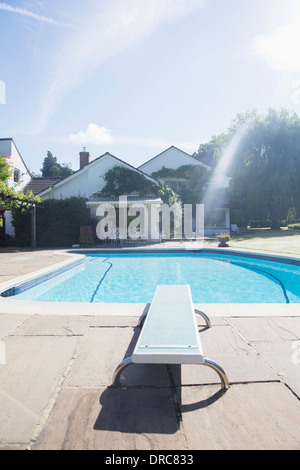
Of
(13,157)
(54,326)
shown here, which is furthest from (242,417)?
(13,157)

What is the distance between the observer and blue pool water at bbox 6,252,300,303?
339 inches

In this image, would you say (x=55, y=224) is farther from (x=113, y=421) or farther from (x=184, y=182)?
(x=113, y=421)

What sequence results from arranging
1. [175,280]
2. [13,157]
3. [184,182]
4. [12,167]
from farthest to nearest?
1. [184,182]
2. [13,157]
3. [12,167]
4. [175,280]

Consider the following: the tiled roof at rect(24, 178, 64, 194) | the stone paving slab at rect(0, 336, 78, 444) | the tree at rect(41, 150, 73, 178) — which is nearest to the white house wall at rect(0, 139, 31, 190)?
the tiled roof at rect(24, 178, 64, 194)

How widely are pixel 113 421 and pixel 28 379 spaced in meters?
1.25

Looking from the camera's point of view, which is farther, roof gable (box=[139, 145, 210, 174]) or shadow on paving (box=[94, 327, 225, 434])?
roof gable (box=[139, 145, 210, 174])

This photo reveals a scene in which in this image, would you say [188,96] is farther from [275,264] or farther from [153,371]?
[153,371]

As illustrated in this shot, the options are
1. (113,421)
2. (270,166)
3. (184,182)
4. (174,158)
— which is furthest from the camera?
(174,158)

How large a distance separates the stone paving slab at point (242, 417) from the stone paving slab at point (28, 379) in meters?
1.37

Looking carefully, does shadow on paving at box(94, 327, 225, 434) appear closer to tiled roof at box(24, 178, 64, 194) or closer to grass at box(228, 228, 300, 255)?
grass at box(228, 228, 300, 255)

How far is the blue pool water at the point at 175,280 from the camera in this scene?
28.2 feet

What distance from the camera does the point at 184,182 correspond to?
1312 inches

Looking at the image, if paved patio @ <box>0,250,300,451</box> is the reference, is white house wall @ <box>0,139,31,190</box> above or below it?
above
